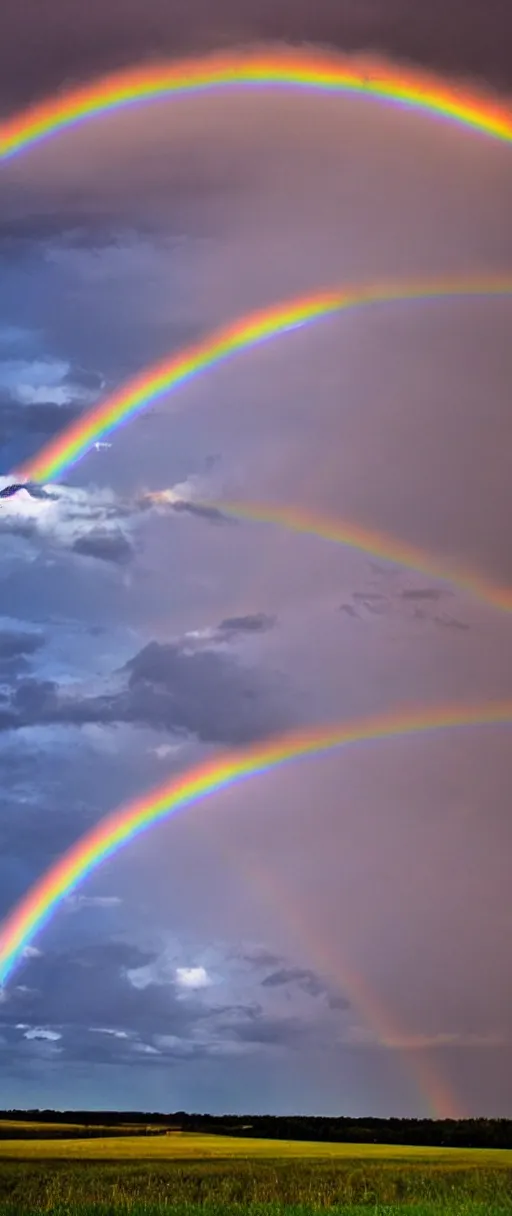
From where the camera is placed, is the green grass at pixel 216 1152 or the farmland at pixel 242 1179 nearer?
the farmland at pixel 242 1179

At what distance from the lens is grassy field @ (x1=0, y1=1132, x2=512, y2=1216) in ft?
115

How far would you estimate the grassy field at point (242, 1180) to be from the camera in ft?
115

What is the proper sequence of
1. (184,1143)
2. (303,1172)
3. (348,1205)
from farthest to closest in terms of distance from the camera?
(184,1143) < (303,1172) < (348,1205)

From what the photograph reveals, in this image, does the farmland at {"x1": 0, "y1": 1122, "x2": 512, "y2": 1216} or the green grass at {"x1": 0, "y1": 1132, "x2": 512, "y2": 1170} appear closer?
the farmland at {"x1": 0, "y1": 1122, "x2": 512, "y2": 1216}

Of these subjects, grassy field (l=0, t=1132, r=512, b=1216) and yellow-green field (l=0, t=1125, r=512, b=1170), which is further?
yellow-green field (l=0, t=1125, r=512, b=1170)

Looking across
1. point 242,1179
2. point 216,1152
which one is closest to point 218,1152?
point 216,1152

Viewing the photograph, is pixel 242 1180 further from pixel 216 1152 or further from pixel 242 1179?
pixel 216 1152

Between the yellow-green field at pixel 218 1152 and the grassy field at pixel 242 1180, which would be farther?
the yellow-green field at pixel 218 1152

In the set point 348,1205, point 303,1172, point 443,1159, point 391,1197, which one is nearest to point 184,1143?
point 443,1159

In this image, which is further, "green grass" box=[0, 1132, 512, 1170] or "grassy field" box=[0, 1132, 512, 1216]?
"green grass" box=[0, 1132, 512, 1170]

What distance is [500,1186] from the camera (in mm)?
45312

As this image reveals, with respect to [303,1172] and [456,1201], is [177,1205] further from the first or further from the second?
[303,1172]

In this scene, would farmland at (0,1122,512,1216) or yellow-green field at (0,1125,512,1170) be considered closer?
farmland at (0,1122,512,1216)

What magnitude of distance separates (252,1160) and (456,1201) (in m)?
22.5
